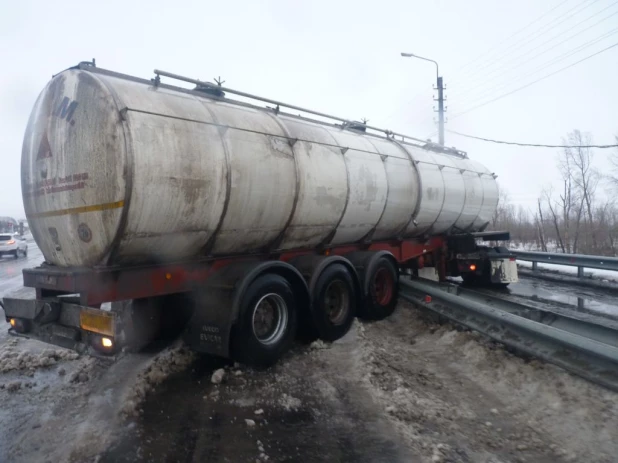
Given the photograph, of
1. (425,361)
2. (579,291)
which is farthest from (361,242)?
(579,291)

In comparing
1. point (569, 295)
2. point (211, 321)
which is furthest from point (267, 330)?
point (569, 295)

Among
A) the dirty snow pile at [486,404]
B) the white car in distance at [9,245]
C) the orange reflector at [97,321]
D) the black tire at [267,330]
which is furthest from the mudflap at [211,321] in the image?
the white car in distance at [9,245]

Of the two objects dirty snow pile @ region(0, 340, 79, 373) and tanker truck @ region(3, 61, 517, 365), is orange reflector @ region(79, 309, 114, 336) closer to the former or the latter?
tanker truck @ region(3, 61, 517, 365)

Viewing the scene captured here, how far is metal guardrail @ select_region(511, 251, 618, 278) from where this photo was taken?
11.0 meters

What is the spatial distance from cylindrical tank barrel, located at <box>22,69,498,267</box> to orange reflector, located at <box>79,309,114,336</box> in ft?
1.61

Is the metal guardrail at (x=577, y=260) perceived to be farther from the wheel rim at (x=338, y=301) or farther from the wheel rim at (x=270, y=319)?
the wheel rim at (x=270, y=319)

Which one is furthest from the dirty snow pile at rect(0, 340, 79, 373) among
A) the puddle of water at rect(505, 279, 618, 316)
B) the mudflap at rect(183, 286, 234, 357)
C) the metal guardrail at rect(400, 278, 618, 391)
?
the puddle of water at rect(505, 279, 618, 316)

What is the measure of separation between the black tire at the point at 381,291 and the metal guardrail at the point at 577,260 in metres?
6.66

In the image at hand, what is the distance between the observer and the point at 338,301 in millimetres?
6602

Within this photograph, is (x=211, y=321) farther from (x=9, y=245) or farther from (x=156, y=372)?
(x=9, y=245)

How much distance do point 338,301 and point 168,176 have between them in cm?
327

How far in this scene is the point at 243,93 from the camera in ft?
19.1

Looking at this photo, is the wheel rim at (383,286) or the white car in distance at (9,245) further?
the white car in distance at (9,245)

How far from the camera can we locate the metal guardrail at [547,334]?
4.19 metres
